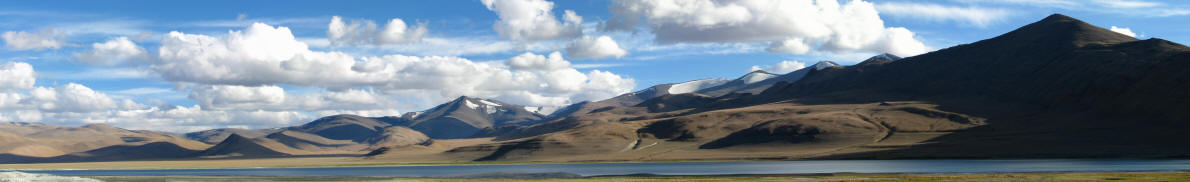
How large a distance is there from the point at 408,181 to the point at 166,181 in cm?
4916

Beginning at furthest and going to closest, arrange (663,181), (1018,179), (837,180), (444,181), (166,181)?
(166,181)
(444,181)
(663,181)
(837,180)
(1018,179)

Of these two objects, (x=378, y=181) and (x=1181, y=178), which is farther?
(x=378, y=181)

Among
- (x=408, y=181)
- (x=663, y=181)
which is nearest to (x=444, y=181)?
(x=408, y=181)

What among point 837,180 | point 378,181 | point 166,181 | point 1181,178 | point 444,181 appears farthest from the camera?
point 166,181

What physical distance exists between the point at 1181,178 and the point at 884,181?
91.6 feet

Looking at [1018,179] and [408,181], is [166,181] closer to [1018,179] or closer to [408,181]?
[408,181]

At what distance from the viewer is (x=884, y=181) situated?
10206 centimetres

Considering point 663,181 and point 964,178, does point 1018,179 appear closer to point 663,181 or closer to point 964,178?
point 964,178

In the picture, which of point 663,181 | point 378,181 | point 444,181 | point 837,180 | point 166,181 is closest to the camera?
point 837,180

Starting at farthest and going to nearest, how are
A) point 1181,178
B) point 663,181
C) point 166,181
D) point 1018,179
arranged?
1. point 166,181
2. point 663,181
3. point 1018,179
4. point 1181,178

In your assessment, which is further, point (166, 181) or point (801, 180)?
point (166, 181)

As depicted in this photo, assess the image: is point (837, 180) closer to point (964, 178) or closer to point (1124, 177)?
point (964, 178)

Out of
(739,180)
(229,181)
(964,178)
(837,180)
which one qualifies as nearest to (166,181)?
(229,181)

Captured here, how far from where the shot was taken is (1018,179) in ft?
316
